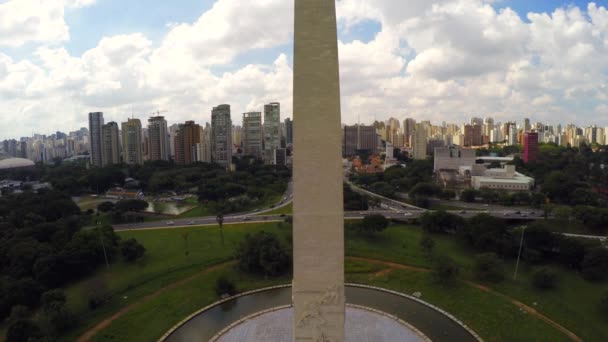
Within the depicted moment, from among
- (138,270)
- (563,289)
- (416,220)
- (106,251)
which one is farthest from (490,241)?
(106,251)

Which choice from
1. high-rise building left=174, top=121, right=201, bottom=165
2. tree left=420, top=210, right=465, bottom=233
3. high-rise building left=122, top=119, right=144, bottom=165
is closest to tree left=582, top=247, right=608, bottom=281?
tree left=420, top=210, right=465, bottom=233

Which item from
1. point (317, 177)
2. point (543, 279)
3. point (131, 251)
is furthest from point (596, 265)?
point (131, 251)

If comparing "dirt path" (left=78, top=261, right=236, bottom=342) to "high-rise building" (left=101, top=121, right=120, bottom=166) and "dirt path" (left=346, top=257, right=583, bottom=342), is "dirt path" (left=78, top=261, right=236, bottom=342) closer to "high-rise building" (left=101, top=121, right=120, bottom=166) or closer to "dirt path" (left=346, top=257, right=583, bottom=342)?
"dirt path" (left=346, top=257, right=583, bottom=342)

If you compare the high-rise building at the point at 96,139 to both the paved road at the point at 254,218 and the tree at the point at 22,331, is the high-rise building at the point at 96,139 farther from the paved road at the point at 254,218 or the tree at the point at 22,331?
the tree at the point at 22,331

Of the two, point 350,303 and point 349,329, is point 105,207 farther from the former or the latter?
point 349,329

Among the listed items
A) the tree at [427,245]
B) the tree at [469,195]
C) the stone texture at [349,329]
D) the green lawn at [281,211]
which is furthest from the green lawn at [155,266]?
the tree at [469,195]
